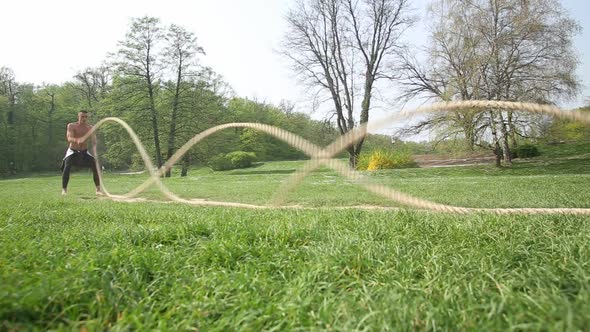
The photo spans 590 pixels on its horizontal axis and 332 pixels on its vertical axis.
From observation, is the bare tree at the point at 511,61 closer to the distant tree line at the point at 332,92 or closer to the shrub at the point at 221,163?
the distant tree line at the point at 332,92

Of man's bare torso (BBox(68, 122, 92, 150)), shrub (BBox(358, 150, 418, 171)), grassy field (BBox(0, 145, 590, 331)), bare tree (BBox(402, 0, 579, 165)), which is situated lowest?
grassy field (BBox(0, 145, 590, 331))

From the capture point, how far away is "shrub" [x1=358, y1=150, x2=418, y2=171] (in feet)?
87.3

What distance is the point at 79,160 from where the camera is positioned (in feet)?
34.6

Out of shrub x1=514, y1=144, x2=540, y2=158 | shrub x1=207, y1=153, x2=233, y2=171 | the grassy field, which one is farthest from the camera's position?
shrub x1=207, y1=153, x2=233, y2=171

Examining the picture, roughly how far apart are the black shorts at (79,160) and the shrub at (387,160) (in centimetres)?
1914

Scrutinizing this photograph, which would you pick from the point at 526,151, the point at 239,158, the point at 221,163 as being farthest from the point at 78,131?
the point at 239,158

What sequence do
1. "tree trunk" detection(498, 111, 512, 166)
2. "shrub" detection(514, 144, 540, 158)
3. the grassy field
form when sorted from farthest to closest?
"shrub" detection(514, 144, 540, 158), "tree trunk" detection(498, 111, 512, 166), the grassy field

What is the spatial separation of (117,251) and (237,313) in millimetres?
1049

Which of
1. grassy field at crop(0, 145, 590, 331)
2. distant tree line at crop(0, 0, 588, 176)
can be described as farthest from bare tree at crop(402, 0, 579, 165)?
grassy field at crop(0, 145, 590, 331)

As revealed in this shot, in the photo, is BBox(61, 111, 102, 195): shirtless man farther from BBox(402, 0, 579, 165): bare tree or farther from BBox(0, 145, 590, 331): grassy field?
BBox(402, 0, 579, 165): bare tree

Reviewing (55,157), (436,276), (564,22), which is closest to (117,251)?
(436,276)

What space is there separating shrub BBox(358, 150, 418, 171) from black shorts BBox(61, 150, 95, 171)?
62.8ft

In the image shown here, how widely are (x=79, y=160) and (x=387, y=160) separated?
2088 cm

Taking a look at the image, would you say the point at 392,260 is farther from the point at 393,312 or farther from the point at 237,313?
the point at 237,313
